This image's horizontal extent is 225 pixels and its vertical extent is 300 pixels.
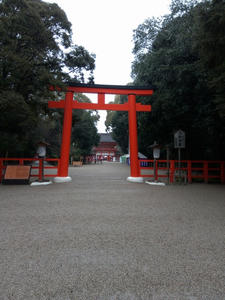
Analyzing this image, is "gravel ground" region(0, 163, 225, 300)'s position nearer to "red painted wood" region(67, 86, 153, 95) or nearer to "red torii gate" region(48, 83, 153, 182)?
"red torii gate" region(48, 83, 153, 182)

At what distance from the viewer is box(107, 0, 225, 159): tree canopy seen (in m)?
7.73

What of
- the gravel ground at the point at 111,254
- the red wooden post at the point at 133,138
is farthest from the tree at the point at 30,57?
the gravel ground at the point at 111,254

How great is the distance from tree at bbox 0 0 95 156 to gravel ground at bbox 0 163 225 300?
487 centimetres

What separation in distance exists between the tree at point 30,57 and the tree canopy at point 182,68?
340cm

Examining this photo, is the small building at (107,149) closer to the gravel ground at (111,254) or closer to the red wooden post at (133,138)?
the red wooden post at (133,138)

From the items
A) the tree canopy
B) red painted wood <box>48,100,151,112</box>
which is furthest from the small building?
red painted wood <box>48,100,151,112</box>

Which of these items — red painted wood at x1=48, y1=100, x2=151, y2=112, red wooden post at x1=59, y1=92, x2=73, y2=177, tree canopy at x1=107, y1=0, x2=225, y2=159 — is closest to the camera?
tree canopy at x1=107, y1=0, x2=225, y2=159

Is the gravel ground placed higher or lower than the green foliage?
lower

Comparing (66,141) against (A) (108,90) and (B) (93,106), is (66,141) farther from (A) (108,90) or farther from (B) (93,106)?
(A) (108,90)

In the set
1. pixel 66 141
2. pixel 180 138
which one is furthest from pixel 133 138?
pixel 66 141

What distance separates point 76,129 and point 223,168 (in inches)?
1032

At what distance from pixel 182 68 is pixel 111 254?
9.06 meters

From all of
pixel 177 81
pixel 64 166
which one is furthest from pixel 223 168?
pixel 64 166

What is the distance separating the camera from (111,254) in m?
2.60
